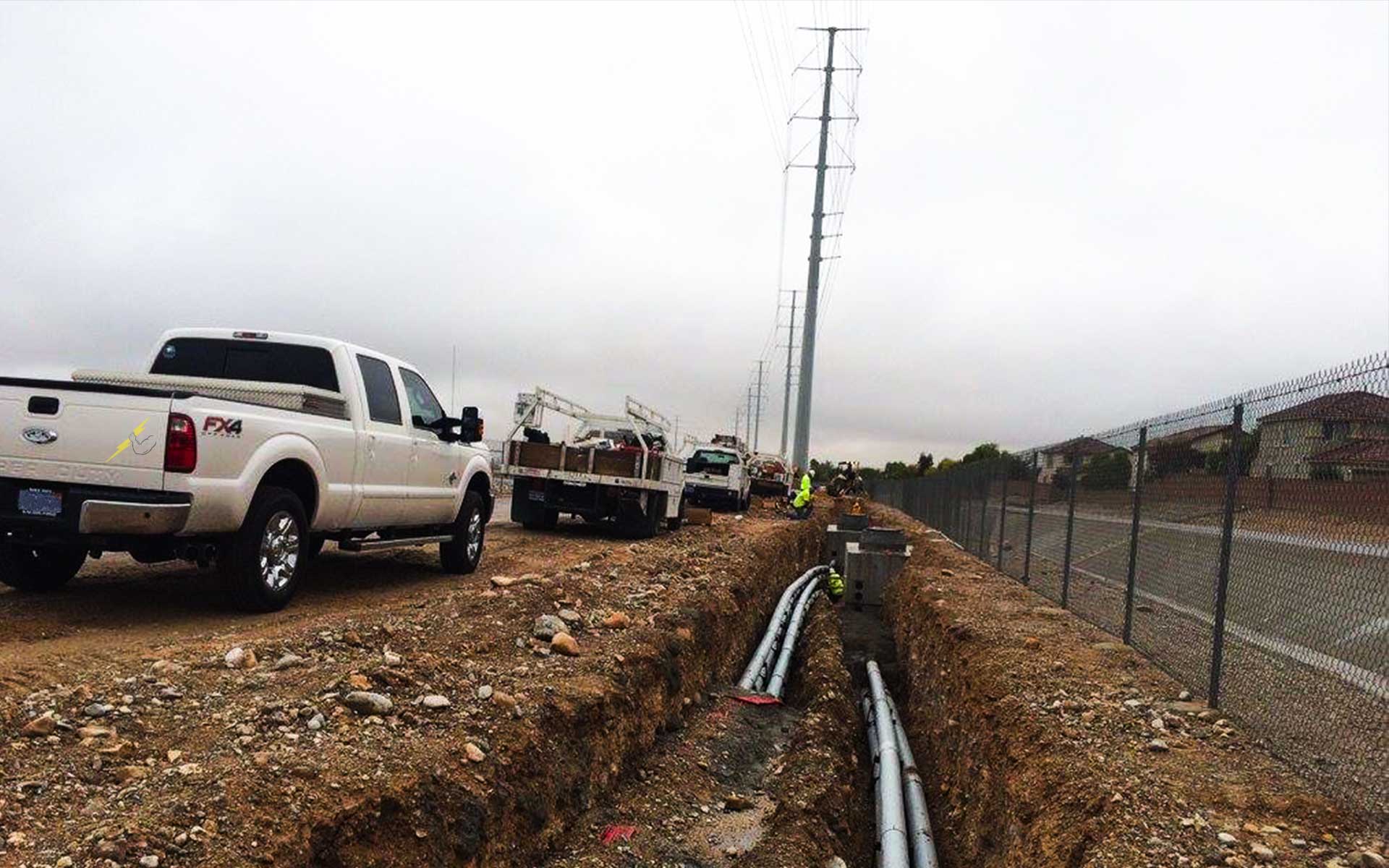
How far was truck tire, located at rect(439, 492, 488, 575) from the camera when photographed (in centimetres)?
971

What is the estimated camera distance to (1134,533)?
7789 mm

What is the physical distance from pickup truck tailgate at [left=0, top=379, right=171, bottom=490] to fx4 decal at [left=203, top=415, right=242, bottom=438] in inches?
9.3

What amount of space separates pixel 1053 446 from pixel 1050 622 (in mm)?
3158

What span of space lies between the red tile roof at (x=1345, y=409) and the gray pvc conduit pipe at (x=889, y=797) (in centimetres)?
344

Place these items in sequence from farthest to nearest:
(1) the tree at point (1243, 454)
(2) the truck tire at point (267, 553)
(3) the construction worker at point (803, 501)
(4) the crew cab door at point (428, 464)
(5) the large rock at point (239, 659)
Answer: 1. (3) the construction worker at point (803, 501)
2. (4) the crew cab door at point (428, 464)
3. (2) the truck tire at point (267, 553)
4. (1) the tree at point (1243, 454)
5. (5) the large rock at point (239, 659)

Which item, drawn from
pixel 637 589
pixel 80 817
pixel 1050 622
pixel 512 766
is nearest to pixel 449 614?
pixel 512 766

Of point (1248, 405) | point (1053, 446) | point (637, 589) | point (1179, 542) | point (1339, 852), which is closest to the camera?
point (1339, 852)

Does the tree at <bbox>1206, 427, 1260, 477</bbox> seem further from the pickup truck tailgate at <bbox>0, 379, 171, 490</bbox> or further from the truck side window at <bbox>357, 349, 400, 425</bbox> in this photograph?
the pickup truck tailgate at <bbox>0, 379, 171, 490</bbox>

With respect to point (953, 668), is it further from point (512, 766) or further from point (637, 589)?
point (512, 766)

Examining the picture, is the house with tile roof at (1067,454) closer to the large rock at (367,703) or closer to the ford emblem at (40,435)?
the large rock at (367,703)

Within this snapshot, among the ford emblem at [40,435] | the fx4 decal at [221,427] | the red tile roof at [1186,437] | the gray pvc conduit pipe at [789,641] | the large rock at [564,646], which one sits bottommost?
the gray pvc conduit pipe at [789,641]

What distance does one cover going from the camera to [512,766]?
4891 millimetres

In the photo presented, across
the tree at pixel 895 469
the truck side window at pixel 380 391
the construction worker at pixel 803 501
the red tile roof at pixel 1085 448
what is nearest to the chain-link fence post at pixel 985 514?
the red tile roof at pixel 1085 448

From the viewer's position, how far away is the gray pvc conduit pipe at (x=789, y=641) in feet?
32.8
